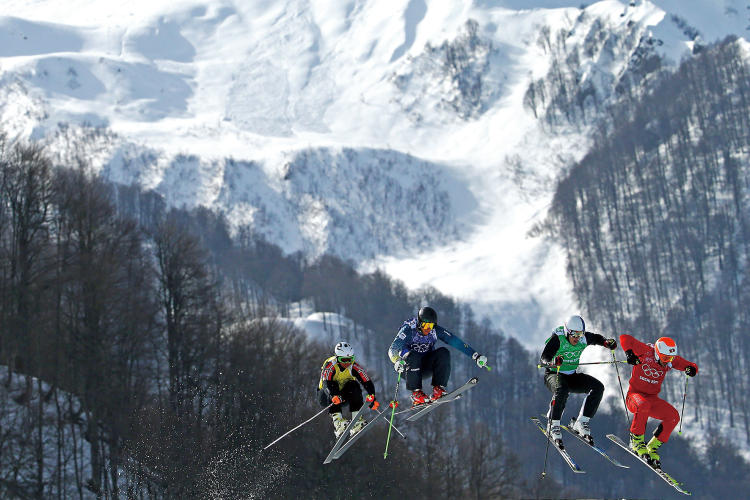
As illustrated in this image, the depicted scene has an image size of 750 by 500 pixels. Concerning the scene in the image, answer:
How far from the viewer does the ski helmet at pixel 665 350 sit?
1808 cm

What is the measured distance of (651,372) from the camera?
61.8ft

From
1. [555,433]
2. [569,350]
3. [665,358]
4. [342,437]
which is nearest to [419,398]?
[342,437]

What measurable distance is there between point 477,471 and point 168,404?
24.4 m

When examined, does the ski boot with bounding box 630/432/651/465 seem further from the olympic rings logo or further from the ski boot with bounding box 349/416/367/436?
the ski boot with bounding box 349/416/367/436

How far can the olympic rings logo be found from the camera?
1881 centimetres

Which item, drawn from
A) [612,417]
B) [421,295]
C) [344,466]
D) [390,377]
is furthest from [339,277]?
[344,466]

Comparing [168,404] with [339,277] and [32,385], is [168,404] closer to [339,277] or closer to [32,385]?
[32,385]

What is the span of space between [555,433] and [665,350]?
3561mm

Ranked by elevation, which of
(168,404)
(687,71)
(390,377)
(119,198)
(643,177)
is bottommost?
(168,404)

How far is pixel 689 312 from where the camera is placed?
131 metres

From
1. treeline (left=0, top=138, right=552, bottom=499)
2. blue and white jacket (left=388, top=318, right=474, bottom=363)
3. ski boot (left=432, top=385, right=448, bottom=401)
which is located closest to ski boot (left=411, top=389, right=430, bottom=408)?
ski boot (left=432, top=385, right=448, bottom=401)

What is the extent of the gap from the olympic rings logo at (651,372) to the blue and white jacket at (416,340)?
4537 mm

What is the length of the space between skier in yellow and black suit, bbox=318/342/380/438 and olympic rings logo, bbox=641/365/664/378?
7.00 m

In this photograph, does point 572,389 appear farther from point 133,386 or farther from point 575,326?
point 133,386
